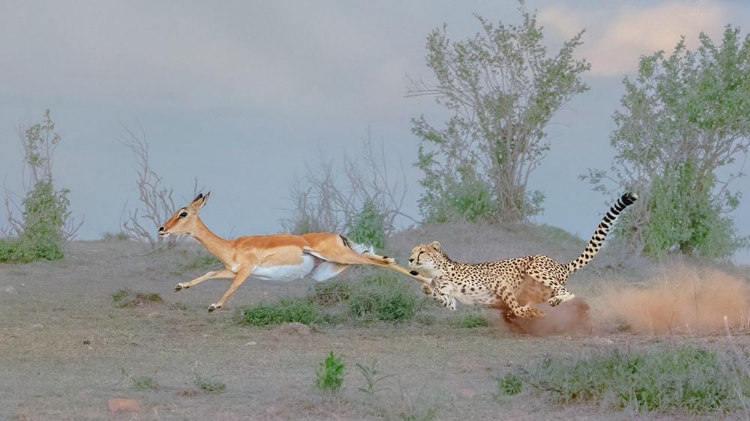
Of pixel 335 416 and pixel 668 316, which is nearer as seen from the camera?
pixel 335 416

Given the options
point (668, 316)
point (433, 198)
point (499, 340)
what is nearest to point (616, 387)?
point (499, 340)

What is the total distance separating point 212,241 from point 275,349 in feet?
9.40

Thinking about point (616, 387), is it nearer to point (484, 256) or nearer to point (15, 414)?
point (15, 414)

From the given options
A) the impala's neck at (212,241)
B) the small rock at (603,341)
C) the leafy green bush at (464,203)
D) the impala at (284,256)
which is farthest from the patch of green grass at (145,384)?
the leafy green bush at (464,203)

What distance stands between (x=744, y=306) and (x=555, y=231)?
11.4 meters

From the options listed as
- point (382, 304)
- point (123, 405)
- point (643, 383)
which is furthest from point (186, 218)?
point (643, 383)

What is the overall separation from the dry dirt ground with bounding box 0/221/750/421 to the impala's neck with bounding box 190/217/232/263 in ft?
2.82

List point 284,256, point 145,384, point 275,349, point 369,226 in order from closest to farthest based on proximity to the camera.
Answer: point 145,384, point 275,349, point 284,256, point 369,226

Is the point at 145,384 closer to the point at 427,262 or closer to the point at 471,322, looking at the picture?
the point at 427,262

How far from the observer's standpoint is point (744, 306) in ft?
45.6

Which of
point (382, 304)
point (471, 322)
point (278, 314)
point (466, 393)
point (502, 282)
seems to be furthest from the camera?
point (382, 304)

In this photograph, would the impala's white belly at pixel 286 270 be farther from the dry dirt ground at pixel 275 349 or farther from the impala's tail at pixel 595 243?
the impala's tail at pixel 595 243

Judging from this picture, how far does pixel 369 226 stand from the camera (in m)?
21.8

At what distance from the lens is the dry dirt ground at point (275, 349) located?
25.2 ft
